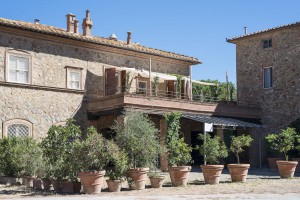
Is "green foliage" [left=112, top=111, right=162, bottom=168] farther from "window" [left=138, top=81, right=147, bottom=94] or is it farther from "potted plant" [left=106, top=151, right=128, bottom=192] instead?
"window" [left=138, top=81, right=147, bottom=94]

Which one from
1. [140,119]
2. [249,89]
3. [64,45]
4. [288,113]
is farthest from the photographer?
[249,89]

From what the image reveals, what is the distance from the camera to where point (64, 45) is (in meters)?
22.5

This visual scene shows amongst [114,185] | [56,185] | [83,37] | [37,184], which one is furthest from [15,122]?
[114,185]

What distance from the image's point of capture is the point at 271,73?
89.0 ft

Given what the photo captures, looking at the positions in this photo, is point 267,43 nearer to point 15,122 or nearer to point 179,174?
point 179,174

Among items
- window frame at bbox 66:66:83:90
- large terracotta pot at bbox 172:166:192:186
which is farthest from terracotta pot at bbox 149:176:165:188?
window frame at bbox 66:66:83:90

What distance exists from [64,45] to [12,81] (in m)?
3.29

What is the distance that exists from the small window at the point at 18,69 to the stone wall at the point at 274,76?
534 inches

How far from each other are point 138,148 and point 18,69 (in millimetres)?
9290

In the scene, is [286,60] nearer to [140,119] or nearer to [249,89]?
[249,89]

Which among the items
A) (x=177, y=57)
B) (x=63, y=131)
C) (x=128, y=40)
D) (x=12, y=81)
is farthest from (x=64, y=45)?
(x=63, y=131)

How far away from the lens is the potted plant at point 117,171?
44.9ft

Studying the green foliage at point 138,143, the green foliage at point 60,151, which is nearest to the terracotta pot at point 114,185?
the green foliage at point 138,143

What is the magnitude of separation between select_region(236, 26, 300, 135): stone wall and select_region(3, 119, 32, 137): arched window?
13.5m
